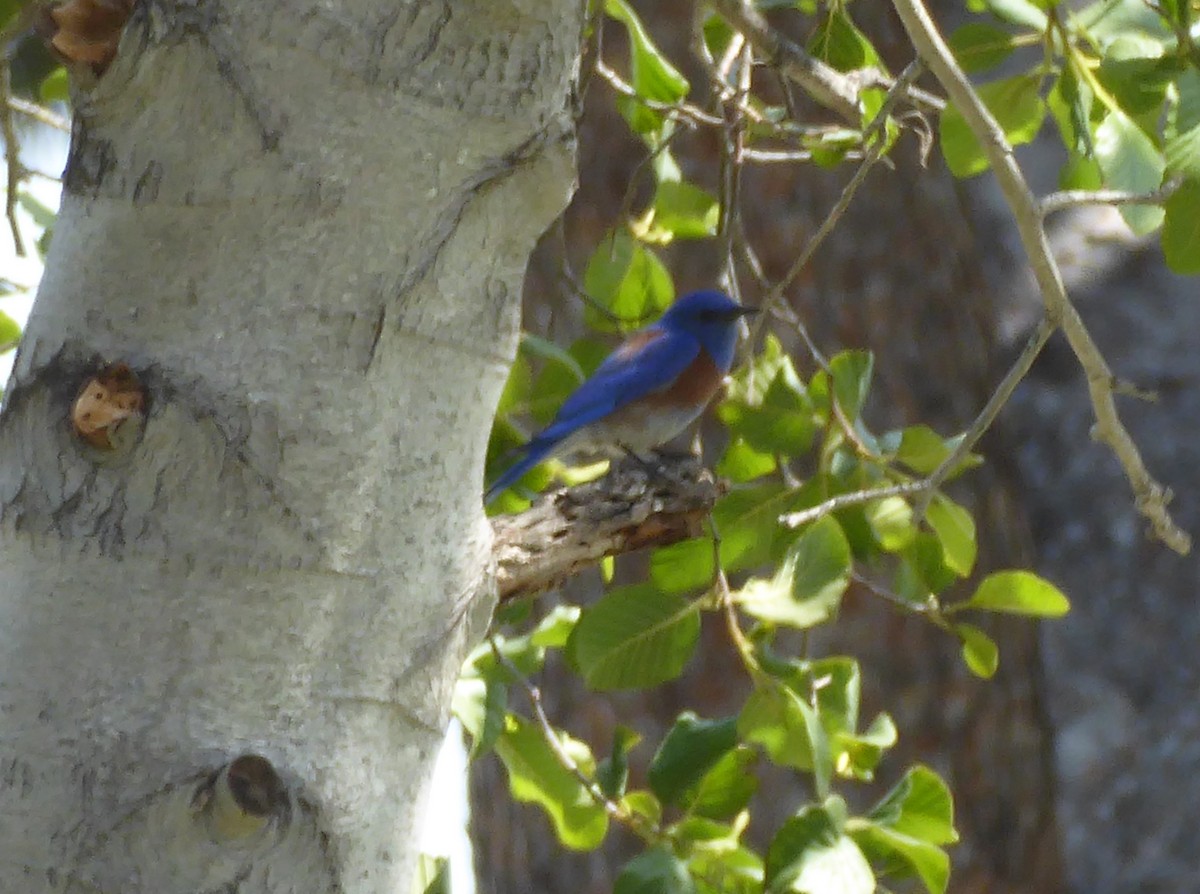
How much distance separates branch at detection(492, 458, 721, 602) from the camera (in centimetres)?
141

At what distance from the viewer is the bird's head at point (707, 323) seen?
3086 millimetres

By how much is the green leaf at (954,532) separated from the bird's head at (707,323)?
1241mm

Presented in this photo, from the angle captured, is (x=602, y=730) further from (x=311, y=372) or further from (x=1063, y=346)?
(x=311, y=372)

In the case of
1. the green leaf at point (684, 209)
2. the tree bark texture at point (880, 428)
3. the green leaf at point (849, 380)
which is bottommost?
the tree bark texture at point (880, 428)

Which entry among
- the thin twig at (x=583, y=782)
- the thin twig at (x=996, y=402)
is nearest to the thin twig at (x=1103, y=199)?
the thin twig at (x=996, y=402)

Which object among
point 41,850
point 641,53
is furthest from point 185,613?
point 641,53

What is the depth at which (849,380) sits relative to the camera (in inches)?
71.7

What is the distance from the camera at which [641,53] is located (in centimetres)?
205

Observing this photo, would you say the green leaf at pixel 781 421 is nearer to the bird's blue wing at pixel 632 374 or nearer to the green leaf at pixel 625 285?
the green leaf at pixel 625 285

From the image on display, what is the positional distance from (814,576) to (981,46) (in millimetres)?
795

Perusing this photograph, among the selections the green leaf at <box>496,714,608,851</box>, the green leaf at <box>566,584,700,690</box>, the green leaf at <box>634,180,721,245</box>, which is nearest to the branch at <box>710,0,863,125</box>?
the green leaf at <box>634,180,721,245</box>

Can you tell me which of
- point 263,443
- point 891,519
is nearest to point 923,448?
point 891,519

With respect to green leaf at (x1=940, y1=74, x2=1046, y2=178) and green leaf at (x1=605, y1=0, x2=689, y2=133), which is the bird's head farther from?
green leaf at (x1=940, y1=74, x2=1046, y2=178)

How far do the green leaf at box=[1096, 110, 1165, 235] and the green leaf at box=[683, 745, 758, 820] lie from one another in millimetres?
802
